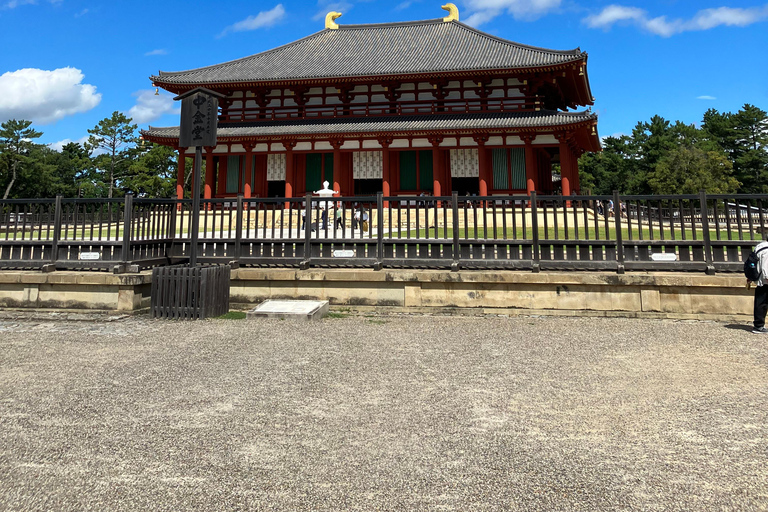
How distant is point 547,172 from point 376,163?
1043 centimetres

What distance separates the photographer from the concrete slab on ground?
6016mm

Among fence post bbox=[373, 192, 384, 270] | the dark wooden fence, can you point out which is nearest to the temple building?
fence post bbox=[373, 192, 384, 270]

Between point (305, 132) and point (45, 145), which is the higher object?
point (45, 145)

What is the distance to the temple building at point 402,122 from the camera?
1906cm

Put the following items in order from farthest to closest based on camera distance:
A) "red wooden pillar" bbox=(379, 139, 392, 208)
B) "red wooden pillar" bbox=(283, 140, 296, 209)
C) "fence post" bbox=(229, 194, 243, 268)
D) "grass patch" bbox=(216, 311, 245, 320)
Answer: "red wooden pillar" bbox=(283, 140, 296, 209) → "red wooden pillar" bbox=(379, 139, 392, 208) → "fence post" bbox=(229, 194, 243, 268) → "grass patch" bbox=(216, 311, 245, 320)

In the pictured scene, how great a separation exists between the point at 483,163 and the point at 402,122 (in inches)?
181

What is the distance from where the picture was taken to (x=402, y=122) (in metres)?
20.2

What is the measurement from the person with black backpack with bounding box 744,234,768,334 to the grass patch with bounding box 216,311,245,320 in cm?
722

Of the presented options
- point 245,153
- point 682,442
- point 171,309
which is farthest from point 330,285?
point 245,153

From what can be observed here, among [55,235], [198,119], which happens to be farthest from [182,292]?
[198,119]

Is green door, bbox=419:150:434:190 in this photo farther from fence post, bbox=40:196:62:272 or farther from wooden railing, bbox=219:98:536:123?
fence post, bbox=40:196:62:272

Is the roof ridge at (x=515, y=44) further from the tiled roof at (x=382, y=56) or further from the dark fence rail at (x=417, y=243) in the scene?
the dark fence rail at (x=417, y=243)

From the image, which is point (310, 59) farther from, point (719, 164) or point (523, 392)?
point (719, 164)

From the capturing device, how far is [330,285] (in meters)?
6.89
